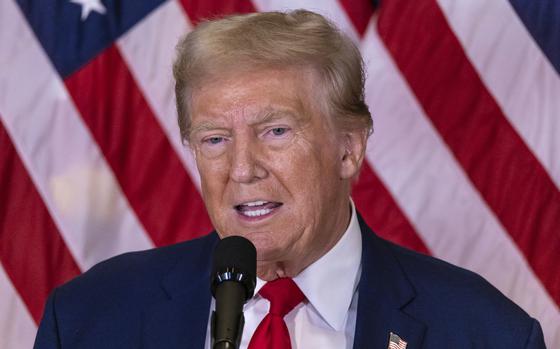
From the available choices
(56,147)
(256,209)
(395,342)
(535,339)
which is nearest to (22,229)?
(56,147)

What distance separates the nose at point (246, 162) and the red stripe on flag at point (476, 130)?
1.01 meters

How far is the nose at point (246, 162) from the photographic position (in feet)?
6.27

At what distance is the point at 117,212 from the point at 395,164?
72 cm

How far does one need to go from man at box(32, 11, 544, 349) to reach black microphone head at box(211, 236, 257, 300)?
42cm

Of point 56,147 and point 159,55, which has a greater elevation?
point 159,55

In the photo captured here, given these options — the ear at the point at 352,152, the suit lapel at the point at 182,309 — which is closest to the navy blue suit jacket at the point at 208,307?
the suit lapel at the point at 182,309

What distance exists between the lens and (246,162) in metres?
1.92

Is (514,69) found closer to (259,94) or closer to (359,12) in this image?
(359,12)

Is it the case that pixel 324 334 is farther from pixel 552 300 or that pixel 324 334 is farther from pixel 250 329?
pixel 552 300

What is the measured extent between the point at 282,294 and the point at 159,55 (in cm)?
107

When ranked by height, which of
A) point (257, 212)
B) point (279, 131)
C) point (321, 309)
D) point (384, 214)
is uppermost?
point (279, 131)

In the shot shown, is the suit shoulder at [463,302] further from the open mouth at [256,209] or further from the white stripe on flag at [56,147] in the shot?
the white stripe on flag at [56,147]

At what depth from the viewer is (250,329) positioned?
6.70ft

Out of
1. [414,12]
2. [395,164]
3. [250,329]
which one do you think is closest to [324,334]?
[250,329]
